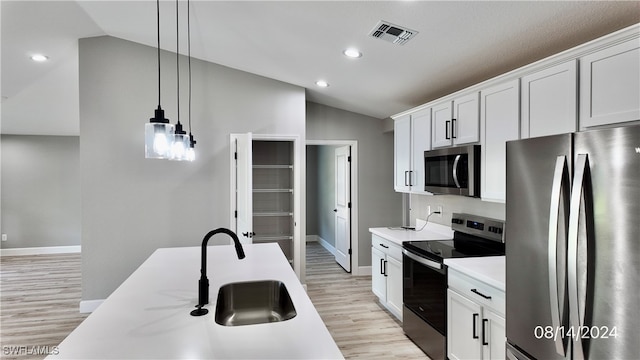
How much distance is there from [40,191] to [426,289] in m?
7.50

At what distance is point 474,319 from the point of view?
7.30 feet

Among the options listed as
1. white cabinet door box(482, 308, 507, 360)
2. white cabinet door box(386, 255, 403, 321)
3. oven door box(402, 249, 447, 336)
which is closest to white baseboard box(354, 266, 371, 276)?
white cabinet door box(386, 255, 403, 321)

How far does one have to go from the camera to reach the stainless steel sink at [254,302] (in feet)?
6.44

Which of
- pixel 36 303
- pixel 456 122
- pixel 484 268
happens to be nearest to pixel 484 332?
pixel 484 268

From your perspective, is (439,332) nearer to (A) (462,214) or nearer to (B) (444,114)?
(A) (462,214)

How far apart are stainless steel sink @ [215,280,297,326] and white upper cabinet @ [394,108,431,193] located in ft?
6.58

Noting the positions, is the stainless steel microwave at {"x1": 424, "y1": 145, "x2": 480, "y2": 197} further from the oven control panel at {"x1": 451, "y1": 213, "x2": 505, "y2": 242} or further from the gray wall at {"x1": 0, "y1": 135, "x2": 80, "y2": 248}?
the gray wall at {"x1": 0, "y1": 135, "x2": 80, "y2": 248}

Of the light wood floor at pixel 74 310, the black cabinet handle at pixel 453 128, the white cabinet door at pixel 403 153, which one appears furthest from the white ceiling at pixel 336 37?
the light wood floor at pixel 74 310

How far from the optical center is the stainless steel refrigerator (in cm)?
121

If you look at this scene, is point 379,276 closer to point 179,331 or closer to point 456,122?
point 456,122

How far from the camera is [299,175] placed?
434 cm

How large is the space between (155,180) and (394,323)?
10.2 ft

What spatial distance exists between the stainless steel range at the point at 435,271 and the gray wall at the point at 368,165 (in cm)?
196

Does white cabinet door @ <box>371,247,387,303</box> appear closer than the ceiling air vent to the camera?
No
